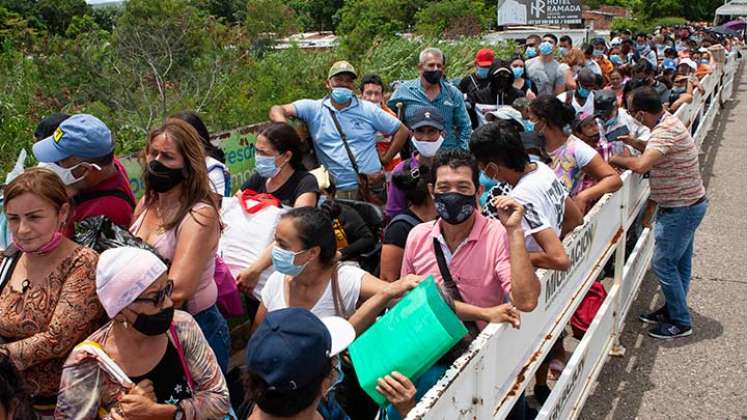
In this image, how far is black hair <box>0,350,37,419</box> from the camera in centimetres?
194

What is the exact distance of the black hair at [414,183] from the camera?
3629mm

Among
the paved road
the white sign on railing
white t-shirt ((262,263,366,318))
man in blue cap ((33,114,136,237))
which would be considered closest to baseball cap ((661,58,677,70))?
the paved road

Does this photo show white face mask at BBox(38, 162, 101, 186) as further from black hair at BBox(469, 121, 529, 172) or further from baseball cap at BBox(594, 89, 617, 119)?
baseball cap at BBox(594, 89, 617, 119)

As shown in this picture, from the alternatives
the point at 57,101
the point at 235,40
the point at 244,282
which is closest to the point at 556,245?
the point at 244,282

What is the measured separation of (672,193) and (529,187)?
2.61 metres

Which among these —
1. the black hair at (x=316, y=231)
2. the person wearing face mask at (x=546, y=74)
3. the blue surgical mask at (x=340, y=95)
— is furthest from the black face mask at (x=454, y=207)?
the person wearing face mask at (x=546, y=74)

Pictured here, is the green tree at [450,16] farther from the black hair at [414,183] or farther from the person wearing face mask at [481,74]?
the black hair at [414,183]

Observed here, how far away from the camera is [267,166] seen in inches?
157

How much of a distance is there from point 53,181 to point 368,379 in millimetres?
1394

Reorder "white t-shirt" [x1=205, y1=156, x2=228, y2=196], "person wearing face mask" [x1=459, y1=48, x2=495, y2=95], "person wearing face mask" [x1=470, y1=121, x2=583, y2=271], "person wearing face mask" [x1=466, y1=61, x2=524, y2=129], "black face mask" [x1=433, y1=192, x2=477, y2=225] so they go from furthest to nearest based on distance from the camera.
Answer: "person wearing face mask" [x1=459, y1=48, x2=495, y2=95] < "person wearing face mask" [x1=466, y1=61, x2=524, y2=129] < "white t-shirt" [x1=205, y1=156, x2=228, y2=196] < "person wearing face mask" [x1=470, y1=121, x2=583, y2=271] < "black face mask" [x1=433, y1=192, x2=477, y2=225]

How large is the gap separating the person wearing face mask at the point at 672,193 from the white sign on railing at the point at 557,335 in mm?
206

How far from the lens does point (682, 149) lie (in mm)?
5332

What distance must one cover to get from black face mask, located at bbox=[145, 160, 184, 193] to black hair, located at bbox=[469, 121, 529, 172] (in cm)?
141

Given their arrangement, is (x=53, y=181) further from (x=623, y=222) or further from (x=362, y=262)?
(x=623, y=222)
